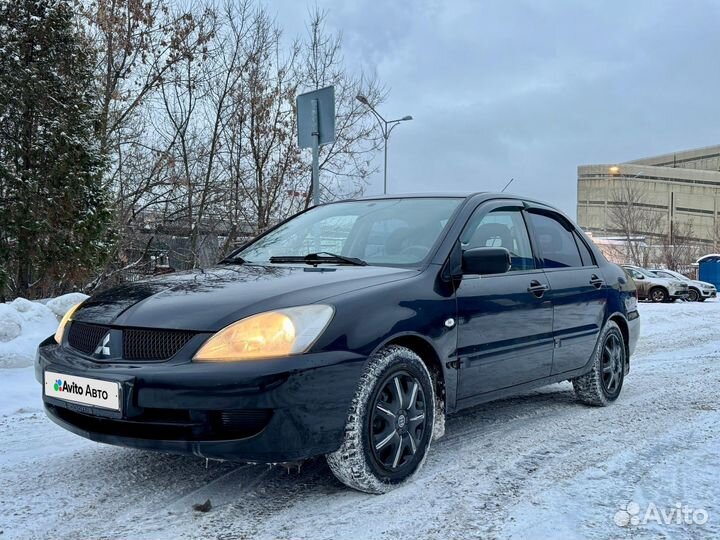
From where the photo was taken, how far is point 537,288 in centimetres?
422

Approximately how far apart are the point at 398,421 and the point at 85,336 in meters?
1.51

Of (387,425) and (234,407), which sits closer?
(234,407)

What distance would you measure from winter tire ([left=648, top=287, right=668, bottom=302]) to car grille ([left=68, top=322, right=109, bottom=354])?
25306mm

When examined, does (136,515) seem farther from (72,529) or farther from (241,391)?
(241,391)

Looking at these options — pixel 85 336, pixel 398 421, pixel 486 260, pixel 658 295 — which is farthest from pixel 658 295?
pixel 85 336

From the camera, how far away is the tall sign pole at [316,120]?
6742 mm

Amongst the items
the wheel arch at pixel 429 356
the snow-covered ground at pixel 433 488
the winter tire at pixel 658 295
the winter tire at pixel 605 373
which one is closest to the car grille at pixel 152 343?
the snow-covered ground at pixel 433 488

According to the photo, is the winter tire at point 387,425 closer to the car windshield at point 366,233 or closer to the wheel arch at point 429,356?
the wheel arch at point 429,356

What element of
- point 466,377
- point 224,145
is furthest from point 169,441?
point 224,145

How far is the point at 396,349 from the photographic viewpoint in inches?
123

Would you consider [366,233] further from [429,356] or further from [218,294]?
[218,294]

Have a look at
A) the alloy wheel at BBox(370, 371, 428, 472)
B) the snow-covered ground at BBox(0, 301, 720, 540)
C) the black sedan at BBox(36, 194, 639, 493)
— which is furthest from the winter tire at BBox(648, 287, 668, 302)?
the alloy wheel at BBox(370, 371, 428, 472)

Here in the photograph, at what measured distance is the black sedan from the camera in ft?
8.81

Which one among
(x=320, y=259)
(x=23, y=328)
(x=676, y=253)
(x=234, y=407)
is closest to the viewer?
(x=234, y=407)
